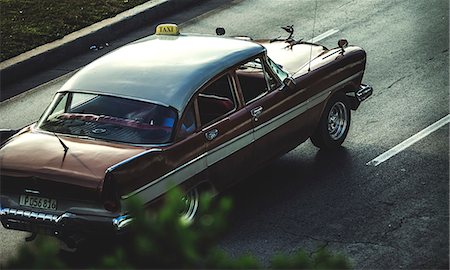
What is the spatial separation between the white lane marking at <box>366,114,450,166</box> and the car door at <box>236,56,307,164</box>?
3.28ft

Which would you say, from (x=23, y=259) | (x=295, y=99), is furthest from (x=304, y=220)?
(x=23, y=259)

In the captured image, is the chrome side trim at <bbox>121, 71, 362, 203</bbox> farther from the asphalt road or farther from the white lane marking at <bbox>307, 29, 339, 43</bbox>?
the white lane marking at <bbox>307, 29, 339, 43</bbox>

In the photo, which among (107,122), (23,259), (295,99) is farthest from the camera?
(295,99)

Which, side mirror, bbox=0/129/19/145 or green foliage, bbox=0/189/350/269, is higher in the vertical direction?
green foliage, bbox=0/189/350/269

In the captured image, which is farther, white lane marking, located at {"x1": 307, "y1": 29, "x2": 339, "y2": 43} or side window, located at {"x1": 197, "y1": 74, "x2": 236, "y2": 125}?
white lane marking, located at {"x1": 307, "y1": 29, "x2": 339, "y2": 43}

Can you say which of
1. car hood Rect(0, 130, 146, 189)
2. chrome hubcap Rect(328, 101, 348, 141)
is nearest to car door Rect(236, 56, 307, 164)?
chrome hubcap Rect(328, 101, 348, 141)

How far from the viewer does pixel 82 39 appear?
15.0m

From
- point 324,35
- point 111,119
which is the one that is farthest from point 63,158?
point 324,35

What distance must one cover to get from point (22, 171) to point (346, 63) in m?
4.03

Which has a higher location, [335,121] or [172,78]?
[172,78]

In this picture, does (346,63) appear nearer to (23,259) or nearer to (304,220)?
(304,220)

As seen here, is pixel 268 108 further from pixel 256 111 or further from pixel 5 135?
pixel 5 135

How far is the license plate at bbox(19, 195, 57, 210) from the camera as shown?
8.16 m

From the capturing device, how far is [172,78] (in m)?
9.03
